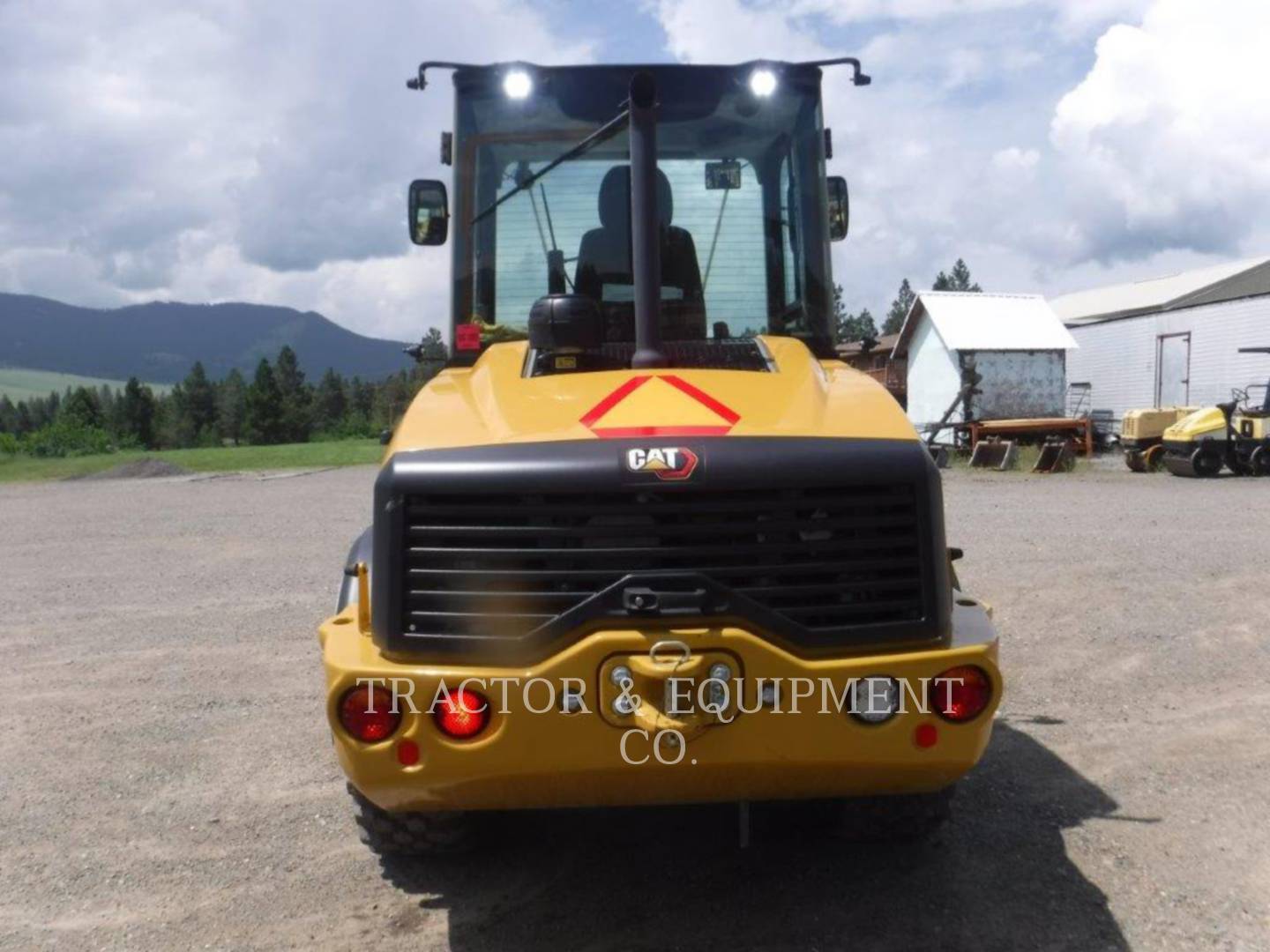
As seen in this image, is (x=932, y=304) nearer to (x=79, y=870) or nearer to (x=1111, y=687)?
(x=1111, y=687)

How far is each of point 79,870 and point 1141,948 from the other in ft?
11.2

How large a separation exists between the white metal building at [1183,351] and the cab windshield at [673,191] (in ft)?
86.8

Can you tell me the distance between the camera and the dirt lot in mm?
3492

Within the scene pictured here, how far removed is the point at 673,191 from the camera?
462 cm

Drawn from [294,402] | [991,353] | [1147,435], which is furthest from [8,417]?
[1147,435]

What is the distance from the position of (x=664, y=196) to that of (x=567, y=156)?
434mm

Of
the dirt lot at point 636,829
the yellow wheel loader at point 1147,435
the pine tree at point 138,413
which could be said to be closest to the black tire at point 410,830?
the dirt lot at point 636,829

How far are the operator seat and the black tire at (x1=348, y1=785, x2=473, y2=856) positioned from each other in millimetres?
1878

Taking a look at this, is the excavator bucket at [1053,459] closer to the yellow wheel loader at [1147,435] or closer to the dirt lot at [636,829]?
the yellow wheel loader at [1147,435]

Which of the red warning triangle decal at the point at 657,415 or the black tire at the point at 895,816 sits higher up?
the red warning triangle decal at the point at 657,415

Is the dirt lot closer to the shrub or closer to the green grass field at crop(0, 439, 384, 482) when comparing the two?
the green grass field at crop(0, 439, 384, 482)

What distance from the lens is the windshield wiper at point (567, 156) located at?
4223mm

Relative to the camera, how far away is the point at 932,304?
3189cm

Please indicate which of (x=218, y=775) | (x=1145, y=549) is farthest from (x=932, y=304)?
(x=218, y=775)
